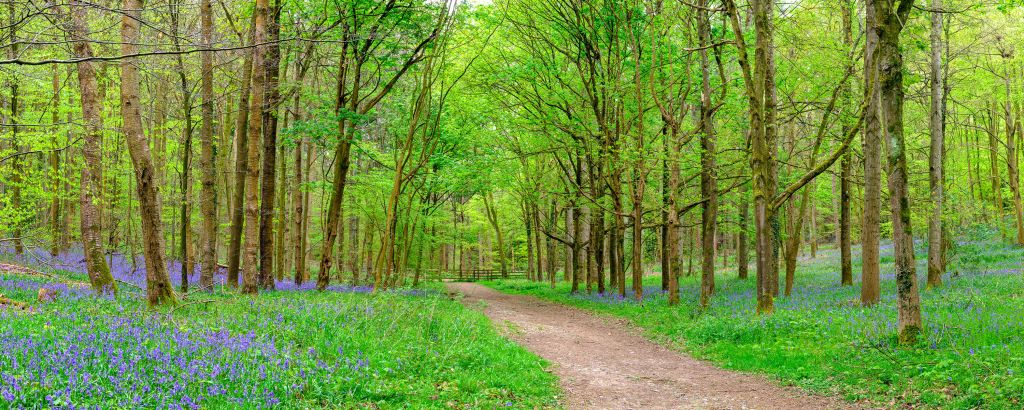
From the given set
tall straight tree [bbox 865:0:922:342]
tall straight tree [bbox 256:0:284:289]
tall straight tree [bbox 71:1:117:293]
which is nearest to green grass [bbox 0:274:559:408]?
tall straight tree [bbox 71:1:117:293]

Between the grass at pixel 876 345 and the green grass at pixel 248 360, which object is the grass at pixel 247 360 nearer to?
the green grass at pixel 248 360

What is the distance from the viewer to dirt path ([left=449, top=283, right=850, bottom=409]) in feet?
21.4

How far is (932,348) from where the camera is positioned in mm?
6863

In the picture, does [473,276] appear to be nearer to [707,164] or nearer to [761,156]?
[707,164]

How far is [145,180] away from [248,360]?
4483 mm

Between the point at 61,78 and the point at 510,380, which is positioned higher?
the point at 61,78

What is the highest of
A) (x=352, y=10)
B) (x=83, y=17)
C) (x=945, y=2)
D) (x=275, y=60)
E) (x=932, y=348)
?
(x=945, y=2)

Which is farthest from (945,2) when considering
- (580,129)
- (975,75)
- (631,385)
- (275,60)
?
(275,60)

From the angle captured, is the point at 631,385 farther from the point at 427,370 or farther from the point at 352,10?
the point at 352,10

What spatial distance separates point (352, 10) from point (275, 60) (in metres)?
2.57

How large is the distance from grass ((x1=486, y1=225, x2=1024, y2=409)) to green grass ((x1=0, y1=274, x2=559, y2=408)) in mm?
3541

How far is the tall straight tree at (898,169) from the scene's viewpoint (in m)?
7.35

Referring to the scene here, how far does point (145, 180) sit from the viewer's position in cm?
812

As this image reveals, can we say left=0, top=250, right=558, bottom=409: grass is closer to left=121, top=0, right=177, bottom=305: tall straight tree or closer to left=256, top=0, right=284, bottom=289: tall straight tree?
left=121, top=0, right=177, bottom=305: tall straight tree
